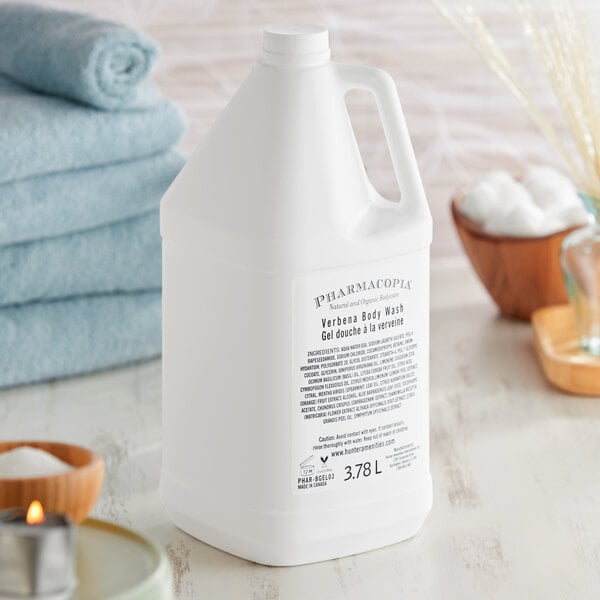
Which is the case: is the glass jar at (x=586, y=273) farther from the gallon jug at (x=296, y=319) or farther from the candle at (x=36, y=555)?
the candle at (x=36, y=555)

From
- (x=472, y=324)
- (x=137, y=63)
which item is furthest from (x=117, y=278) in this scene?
(x=472, y=324)

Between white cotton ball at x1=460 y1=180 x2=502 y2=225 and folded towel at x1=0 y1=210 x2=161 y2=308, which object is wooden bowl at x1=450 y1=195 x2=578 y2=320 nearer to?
white cotton ball at x1=460 y1=180 x2=502 y2=225

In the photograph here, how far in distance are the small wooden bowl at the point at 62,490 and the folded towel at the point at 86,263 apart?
376 mm

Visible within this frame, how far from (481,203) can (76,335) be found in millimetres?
413

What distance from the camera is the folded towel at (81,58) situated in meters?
1.01

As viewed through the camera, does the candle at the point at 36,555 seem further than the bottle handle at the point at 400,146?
No

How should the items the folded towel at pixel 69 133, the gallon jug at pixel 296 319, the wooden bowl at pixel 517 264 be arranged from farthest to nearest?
the wooden bowl at pixel 517 264 < the folded towel at pixel 69 133 < the gallon jug at pixel 296 319

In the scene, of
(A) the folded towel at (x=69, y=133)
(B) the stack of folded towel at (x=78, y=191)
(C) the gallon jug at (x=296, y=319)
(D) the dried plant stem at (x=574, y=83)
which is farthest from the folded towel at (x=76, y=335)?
(D) the dried plant stem at (x=574, y=83)

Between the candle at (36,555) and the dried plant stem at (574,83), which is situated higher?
the dried plant stem at (574,83)

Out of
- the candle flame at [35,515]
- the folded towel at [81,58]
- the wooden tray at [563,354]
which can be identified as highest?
the folded towel at [81,58]

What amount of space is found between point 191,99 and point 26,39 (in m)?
0.24

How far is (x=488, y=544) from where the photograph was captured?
0.81 m

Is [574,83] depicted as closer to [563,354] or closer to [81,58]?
[563,354]

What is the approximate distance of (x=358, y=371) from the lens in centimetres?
75
